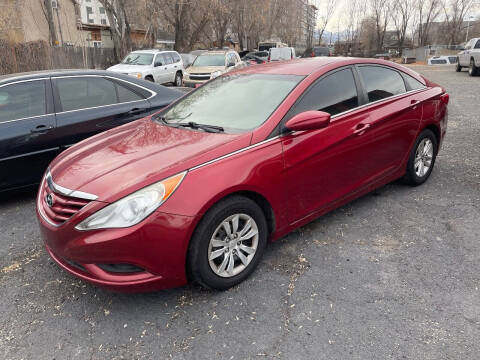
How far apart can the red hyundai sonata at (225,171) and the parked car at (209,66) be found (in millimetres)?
11728

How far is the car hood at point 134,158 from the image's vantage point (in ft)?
8.44

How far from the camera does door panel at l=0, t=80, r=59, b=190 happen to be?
434cm

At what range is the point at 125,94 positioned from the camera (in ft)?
17.4

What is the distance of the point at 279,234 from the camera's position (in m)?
3.20

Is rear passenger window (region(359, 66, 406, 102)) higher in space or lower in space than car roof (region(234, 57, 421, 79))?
lower

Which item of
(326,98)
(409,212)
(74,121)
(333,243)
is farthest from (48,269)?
(409,212)

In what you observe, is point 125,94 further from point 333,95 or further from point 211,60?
point 211,60

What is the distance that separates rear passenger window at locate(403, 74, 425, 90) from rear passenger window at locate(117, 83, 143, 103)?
347 centimetres

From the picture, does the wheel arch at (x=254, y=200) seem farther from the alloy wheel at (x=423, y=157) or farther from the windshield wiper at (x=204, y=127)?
the alloy wheel at (x=423, y=157)

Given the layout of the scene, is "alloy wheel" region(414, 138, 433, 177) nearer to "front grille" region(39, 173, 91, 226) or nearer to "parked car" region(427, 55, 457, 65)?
"front grille" region(39, 173, 91, 226)

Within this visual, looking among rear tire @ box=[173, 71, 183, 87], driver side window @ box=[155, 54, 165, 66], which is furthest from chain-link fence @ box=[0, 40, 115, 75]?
rear tire @ box=[173, 71, 183, 87]

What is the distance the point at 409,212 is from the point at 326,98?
163 cm

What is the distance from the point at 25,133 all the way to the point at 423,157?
15.4ft

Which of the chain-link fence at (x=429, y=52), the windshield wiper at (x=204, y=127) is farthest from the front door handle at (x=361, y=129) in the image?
the chain-link fence at (x=429, y=52)
